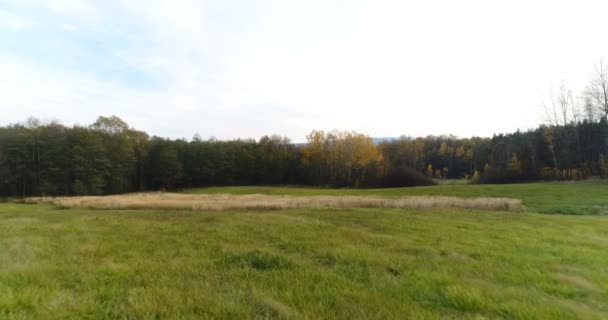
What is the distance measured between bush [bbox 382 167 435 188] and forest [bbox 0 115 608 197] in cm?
16

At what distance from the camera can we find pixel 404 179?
53.0m

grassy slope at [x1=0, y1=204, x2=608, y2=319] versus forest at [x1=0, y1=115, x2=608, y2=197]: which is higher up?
forest at [x1=0, y1=115, x2=608, y2=197]

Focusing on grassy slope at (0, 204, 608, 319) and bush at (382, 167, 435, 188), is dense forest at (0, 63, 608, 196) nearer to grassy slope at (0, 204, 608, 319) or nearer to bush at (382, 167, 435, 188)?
bush at (382, 167, 435, 188)

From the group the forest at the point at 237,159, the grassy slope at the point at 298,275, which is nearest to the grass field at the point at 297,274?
the grassy slope at the point at 298,275

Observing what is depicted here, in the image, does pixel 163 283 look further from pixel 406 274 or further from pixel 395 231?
pixel 395 231

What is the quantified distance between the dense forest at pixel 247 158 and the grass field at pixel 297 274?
46200mm

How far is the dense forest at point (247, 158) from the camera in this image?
1799 inches

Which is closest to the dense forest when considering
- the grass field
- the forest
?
the forest

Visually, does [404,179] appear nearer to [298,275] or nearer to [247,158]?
[247,158]

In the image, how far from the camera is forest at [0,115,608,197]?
45906 mm

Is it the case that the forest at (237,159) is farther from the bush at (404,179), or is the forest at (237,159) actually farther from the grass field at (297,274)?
the grass field at (297,274)

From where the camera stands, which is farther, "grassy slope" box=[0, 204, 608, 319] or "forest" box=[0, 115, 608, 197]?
"forest" box=[0, 115, 608, 197]

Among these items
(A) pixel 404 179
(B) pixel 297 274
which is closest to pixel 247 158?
(A) pixel 404 179

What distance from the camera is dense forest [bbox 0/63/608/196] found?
45688 mm
